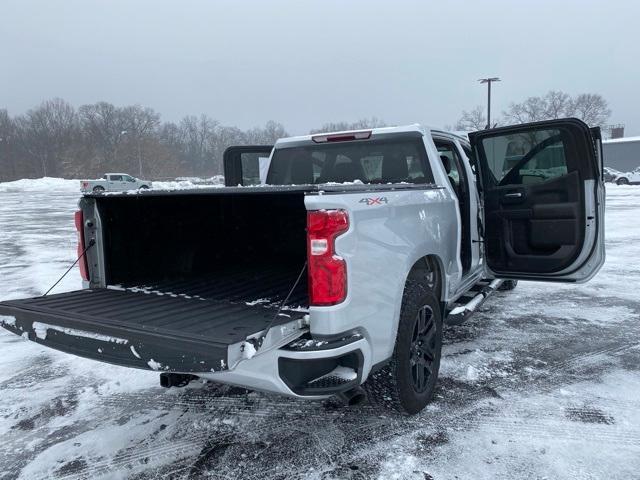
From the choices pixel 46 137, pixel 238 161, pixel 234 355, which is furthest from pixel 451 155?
pixel 46 137

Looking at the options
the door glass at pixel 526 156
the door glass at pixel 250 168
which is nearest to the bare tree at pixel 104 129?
the door glass at pixel 250 168

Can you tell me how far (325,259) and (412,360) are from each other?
4.26ft

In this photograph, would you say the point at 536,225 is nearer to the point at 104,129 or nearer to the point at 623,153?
the point at 623,153

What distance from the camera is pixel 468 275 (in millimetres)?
4820

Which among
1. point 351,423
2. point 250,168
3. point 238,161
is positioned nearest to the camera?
point 351,423

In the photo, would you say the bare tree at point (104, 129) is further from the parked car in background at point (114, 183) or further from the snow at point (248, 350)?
the snow at point (248, 350)

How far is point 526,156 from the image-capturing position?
4.62 metres

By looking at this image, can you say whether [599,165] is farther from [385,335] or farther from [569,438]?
[385,335]

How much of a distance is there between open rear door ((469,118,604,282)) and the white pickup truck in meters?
0.01

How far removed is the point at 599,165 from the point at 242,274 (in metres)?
3.31

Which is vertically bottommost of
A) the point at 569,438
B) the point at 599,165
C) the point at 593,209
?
the point at 569,438

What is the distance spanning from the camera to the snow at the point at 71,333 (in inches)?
101

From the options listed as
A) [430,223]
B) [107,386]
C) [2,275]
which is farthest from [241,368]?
[2,275]

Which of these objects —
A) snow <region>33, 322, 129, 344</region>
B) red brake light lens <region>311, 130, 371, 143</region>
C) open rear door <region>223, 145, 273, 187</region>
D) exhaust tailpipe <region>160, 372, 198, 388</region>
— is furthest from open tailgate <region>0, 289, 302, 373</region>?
open rear door <region>223, 145, 273, 187</region>
